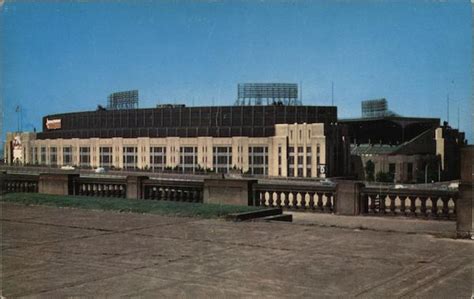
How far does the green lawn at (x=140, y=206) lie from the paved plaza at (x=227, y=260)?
5.45 ft

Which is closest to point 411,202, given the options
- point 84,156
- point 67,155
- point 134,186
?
point 134,186

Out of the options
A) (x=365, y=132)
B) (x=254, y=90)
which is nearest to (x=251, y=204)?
(x=254, y=90)

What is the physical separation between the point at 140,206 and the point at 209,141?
131013 mm

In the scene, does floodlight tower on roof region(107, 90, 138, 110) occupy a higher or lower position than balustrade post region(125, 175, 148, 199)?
higher

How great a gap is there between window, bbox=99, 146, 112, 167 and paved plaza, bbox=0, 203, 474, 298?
15280 cm

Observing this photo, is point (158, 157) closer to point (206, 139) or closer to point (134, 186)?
point (206, 139)

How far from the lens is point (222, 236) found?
35.5ft

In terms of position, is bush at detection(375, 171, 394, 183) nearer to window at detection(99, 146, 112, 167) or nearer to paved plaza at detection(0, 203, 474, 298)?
window at detection(99, 146, 112, 167)

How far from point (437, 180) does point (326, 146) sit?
31.5m

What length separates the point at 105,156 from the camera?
163250mm

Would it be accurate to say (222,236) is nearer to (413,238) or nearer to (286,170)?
(413,238)

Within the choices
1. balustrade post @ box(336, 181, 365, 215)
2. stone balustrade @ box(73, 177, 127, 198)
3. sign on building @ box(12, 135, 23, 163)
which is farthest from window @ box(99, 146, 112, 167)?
balustrade post @ box(336, 181, 365, 215)

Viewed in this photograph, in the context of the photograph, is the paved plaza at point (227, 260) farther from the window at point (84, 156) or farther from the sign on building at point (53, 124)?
the sign on building at point (53, 124)

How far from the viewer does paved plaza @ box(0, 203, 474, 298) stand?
661 centimetres
